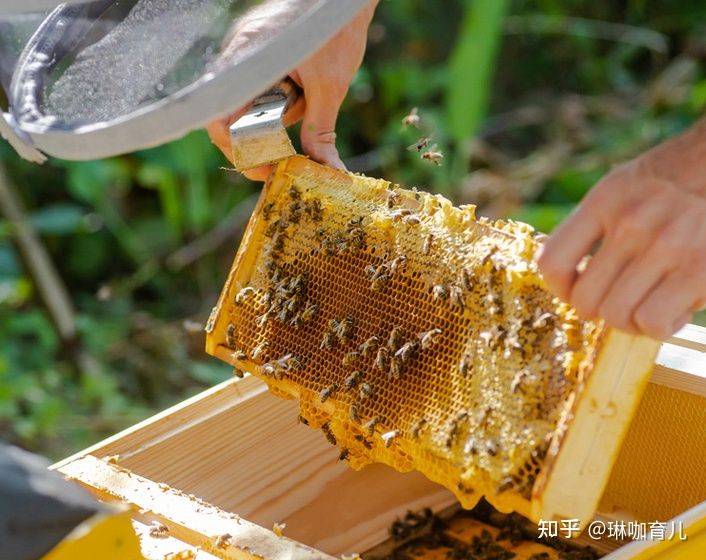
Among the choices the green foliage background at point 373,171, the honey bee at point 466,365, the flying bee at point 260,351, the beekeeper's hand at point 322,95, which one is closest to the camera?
the honey bee at point 466,365

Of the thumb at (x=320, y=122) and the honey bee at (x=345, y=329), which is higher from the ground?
the thumb at (x=320, y=122)

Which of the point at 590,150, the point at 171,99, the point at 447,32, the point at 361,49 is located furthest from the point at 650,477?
the point at 447,32

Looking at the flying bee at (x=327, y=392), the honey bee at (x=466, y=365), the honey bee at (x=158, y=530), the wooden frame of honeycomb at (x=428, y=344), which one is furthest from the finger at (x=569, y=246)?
the honey bee at (x=158, y=530)

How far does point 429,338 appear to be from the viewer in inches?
59.0

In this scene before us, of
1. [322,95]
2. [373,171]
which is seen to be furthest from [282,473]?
[373,171]

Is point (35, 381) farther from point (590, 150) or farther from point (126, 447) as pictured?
point (590, 150)

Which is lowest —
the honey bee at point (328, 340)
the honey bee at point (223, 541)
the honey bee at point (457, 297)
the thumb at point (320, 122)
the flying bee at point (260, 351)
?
the honey bee at point (223, 541)

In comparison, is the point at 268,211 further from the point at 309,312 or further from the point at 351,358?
the point at 351,358

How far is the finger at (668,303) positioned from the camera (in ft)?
3.85

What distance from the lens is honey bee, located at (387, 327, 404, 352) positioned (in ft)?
5.00

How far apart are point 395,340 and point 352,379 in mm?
90

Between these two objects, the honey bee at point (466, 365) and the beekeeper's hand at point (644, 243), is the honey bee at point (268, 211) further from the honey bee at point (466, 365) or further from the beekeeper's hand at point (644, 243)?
the beekeeper's hand at point (644, 243)

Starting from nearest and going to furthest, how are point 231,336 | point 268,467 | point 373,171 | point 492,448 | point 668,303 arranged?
point 668,303 → point 492,448 → point 231,336 → point 268,467 → point 373,171

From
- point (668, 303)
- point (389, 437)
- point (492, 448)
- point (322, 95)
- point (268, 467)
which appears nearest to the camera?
point (668, 303)
